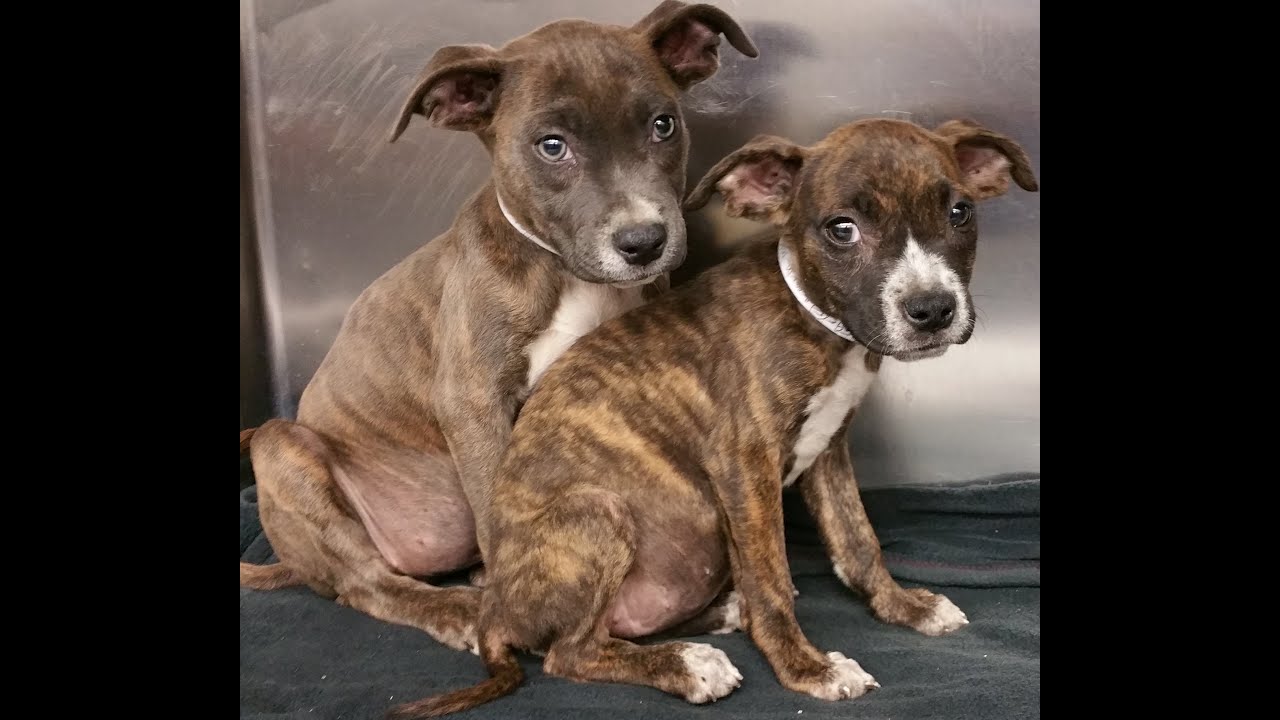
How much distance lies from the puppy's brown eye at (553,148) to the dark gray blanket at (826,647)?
1836mm

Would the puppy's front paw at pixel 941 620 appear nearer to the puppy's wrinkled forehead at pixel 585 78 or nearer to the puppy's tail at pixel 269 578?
the puppy's wrinkled forehead at pixel 585 78

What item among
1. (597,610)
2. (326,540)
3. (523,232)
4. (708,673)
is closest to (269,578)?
(326,540)

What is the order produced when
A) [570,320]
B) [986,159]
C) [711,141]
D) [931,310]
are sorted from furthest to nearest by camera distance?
[711,141] → [570,320] → [986,159] → [931,310]

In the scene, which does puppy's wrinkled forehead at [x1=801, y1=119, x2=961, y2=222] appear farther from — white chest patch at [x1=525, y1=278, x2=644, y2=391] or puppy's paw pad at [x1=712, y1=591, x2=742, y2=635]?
puppy's paw pad at [x1=712, y1=591, x2=742, y2=635]

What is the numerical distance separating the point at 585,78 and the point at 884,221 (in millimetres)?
1185

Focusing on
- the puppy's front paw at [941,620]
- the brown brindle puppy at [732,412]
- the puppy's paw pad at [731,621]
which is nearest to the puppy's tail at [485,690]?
the brown brindle puppy at [732,412]

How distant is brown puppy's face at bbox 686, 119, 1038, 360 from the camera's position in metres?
3.50

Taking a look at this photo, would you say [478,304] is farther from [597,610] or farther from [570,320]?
[597,610]

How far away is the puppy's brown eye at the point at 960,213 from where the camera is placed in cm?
365

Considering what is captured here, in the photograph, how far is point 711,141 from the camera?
520cm

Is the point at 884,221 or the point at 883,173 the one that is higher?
the point at 883,173

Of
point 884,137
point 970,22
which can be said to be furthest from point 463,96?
point 970,22

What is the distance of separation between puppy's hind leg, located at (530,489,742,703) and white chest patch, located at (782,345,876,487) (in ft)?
2.53
